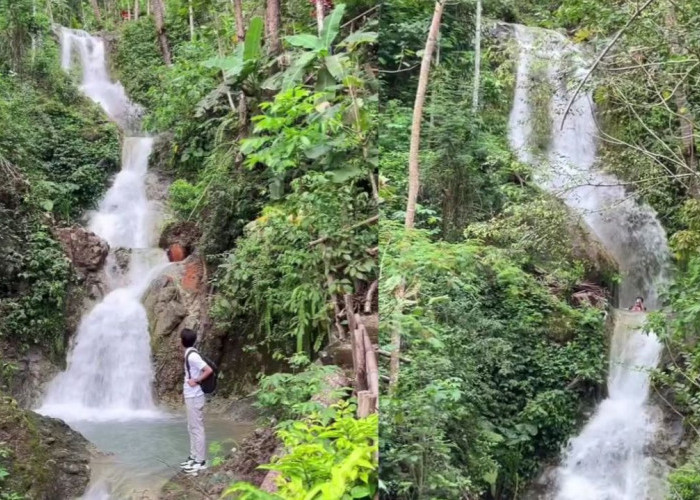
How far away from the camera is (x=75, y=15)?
14844 mm

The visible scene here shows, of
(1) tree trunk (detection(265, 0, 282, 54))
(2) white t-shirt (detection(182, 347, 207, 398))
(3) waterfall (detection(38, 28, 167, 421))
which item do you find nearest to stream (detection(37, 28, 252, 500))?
(3) waterfall (detection(38, 28, 167, 421))

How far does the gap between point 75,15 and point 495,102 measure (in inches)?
625

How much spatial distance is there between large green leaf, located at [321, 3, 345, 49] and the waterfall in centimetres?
406

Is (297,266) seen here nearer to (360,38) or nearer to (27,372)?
(360,38)

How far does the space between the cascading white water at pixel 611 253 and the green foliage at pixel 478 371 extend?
0.05m

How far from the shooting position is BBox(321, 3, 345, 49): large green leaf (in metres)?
2.21

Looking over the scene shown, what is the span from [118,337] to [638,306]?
5.65 m

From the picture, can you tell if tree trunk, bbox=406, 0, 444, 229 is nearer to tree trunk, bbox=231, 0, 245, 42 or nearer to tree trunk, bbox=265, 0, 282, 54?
tree trunk, bbox=265, 0, 282, 54

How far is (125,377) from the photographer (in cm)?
584

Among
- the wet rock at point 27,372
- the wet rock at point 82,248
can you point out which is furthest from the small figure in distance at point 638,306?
the wet rock at point 82,248

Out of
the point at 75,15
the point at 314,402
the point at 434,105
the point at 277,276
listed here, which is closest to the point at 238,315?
the point at 277,276

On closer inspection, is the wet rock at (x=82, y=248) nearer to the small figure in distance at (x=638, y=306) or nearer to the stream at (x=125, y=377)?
the stream at (x=125, y=377)

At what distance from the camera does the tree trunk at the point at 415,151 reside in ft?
4.81

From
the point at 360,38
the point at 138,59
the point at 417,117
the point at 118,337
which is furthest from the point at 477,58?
the point at 138,59
